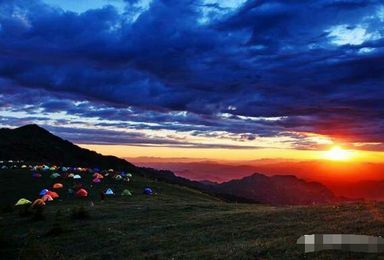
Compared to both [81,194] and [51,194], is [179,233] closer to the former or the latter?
[81,194]

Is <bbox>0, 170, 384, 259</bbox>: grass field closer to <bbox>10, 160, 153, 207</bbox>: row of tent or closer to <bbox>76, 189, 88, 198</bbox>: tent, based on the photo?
<bbox>10, 160, 153, 207</bbox>: row of tent

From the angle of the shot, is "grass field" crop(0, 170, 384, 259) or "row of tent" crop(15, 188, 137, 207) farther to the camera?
"row of tent" crop(15, 188, 137, 207)

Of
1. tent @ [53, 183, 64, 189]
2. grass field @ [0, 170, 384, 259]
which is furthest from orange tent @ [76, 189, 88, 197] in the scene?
grass field @ [0, 170, 384, 259]

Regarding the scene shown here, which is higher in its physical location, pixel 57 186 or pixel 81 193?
pixel 57 186

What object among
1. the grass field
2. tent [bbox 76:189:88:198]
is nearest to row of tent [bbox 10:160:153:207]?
tent [bbox 76:189:88:198]

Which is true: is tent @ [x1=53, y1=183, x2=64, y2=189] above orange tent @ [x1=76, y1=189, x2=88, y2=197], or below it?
above

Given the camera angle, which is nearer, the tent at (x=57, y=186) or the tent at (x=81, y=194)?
A: the tent at (x=81, y=194)

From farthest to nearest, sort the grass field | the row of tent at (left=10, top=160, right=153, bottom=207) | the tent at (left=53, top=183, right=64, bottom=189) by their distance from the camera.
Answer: the tent at (left=53, top=183, right=64, bottom=189)
the row of tent at (left=10, top=160, right=153, bottom=207)
the grass field

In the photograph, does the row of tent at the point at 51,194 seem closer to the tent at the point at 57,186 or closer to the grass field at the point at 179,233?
the tent at the point at 57,186

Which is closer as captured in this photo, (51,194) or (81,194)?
(51,194)

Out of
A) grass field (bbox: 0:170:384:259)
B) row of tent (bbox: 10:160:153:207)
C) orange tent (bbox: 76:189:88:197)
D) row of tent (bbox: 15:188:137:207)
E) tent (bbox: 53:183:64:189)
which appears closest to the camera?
grass field (bbox: 0:170:384:259)

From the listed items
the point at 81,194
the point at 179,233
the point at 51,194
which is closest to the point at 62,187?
the point at 81,194

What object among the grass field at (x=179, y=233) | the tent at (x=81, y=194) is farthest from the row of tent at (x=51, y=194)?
the grass field at (x=179, y=233)

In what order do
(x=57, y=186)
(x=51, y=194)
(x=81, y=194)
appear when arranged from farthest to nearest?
(x=57, y=186) < (x=81, y=194) < (x=51, y=194)
